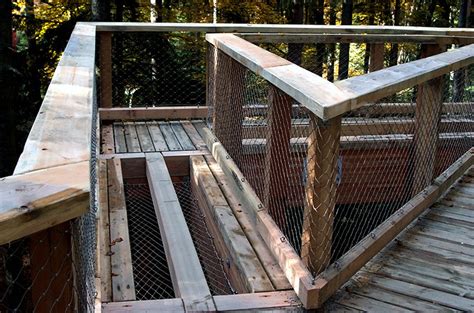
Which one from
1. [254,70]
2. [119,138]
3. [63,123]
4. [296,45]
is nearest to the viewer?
[63,123]

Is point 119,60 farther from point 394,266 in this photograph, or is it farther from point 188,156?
point 394,266

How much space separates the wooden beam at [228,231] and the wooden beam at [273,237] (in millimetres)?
108

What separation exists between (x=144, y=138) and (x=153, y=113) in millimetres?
589

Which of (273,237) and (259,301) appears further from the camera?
(273,237)

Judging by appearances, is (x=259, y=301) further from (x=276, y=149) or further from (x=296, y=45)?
(x=296, y=45)

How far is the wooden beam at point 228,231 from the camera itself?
9.71 feet

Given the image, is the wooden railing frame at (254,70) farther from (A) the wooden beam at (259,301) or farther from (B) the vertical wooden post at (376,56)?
(B) the vertical wooden post at (376,56)

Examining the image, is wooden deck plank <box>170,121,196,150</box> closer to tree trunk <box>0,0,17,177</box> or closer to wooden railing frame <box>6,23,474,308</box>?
wooden railing frame <box>6,23,474,308</box>

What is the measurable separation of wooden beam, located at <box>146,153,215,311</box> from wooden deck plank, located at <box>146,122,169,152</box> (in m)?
0.41

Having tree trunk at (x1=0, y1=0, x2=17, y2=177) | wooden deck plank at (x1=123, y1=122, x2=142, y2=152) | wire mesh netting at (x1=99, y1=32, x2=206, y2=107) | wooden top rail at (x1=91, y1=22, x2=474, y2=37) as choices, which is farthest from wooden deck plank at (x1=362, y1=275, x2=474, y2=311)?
wire mesh netting at (x1=99, y1=32, x2=206, y2=107)

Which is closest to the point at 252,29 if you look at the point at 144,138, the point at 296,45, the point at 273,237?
the point at 144,138

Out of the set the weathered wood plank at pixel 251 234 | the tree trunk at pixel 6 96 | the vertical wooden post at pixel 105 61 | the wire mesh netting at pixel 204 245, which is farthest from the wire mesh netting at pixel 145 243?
the tree trunk at pixel 6 96

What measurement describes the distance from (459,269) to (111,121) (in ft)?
12.9

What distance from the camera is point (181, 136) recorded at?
5688 mm
